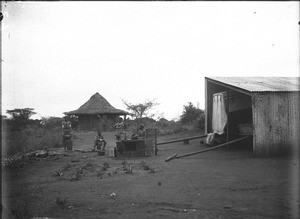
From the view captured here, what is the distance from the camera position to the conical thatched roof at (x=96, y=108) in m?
30.5

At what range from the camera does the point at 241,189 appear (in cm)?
671

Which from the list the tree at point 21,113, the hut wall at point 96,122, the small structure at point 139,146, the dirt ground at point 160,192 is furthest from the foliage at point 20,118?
the dirt ground at point 160,192

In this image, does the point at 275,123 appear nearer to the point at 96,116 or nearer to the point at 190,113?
the point at 190,113

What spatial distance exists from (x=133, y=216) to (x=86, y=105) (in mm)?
28518

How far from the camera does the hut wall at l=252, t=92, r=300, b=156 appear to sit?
40.1 ft

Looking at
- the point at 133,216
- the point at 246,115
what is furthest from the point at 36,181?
the point at 246,115

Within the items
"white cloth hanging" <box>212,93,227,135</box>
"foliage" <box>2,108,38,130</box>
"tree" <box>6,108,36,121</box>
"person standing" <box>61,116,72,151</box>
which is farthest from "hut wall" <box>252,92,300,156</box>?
"tree" <box>6,108,36,121</box>

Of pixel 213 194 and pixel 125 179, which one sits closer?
pixel 213 194

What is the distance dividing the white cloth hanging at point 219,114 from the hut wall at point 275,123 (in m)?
3.43

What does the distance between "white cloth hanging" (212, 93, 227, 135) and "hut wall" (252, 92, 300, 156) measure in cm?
343

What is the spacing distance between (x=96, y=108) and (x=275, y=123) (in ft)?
72.2

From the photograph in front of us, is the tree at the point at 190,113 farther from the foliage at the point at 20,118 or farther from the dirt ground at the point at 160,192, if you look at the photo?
the foliage at the point at 20,118

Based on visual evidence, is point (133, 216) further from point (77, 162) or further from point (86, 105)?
point (86, 105)

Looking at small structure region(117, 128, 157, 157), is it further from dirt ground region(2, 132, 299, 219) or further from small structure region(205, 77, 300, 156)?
small structure region(205, 77, 300, 156)
